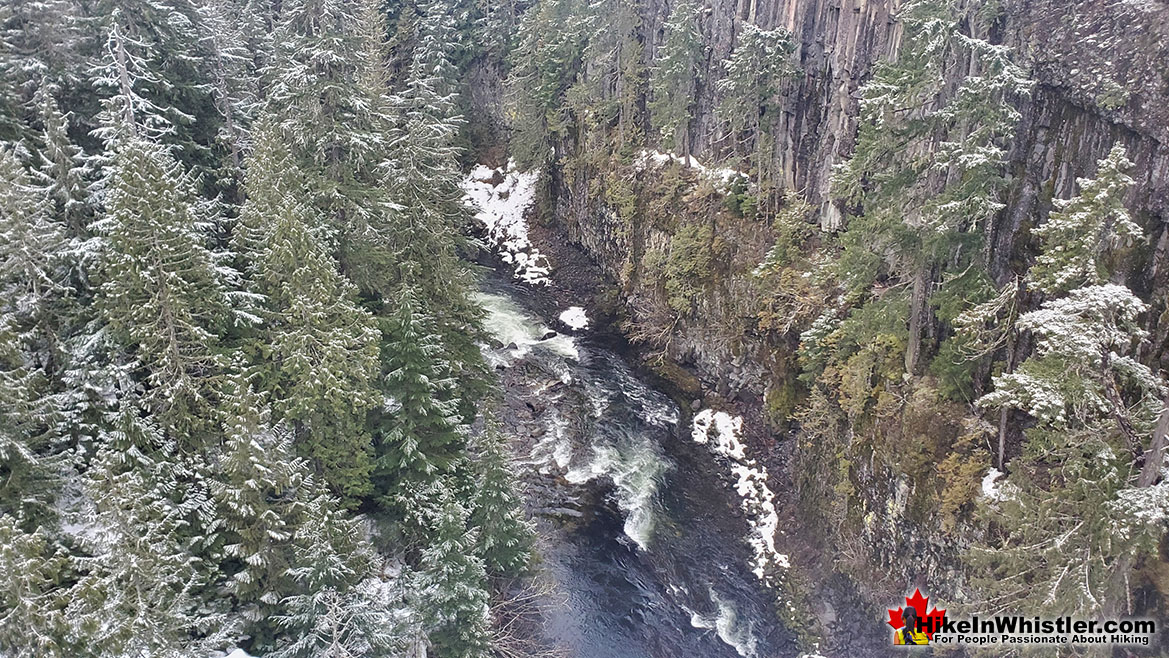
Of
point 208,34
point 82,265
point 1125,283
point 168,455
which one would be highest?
point 208,34

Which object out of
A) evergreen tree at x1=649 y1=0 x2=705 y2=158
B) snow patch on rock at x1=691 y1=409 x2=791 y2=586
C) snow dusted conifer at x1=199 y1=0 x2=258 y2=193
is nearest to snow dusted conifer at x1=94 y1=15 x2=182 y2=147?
snow dusted conifer at x1=199 y1=0 x2=258 y2=193

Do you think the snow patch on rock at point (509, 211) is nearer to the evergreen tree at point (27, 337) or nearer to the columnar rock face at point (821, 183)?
the columnar rock face at point (821, 183)

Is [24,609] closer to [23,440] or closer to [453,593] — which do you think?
[23,440]

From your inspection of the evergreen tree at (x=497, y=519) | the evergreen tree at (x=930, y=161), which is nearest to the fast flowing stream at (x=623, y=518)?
the evergreen tree at (x=497, y=519)

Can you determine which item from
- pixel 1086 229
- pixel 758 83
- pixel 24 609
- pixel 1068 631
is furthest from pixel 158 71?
pixel 1068 631

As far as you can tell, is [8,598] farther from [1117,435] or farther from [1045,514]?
[1117,435]

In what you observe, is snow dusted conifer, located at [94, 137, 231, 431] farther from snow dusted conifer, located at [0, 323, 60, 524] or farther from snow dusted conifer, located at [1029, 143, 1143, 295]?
snow dusted conifer, located at [1029, 143, 1143, 295]

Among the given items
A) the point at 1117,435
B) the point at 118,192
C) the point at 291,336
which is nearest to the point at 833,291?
the point at 1117,435
